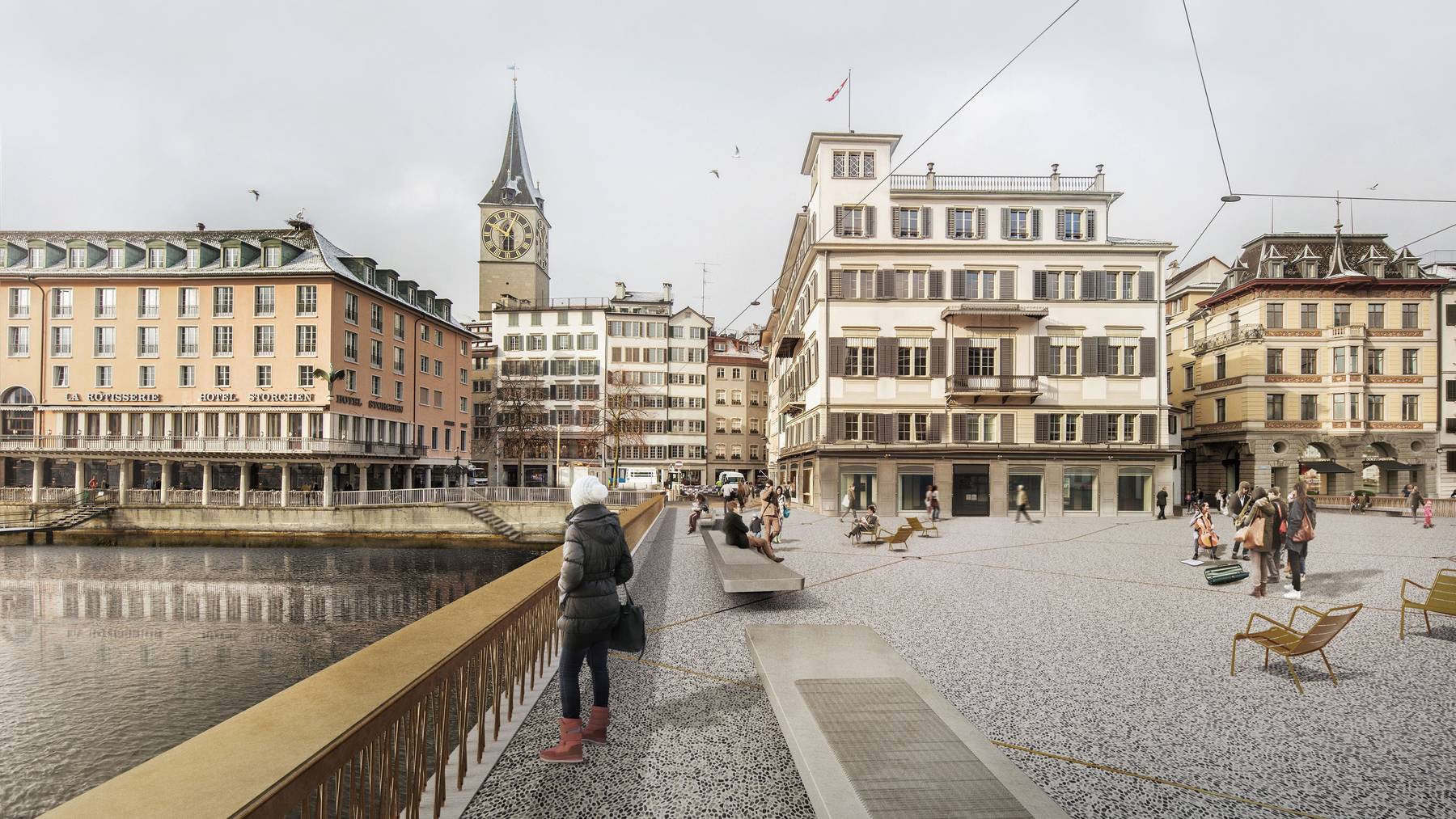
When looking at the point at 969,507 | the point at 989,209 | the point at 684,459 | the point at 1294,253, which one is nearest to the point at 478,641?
the point at 969,507

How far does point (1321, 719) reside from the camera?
674 cm

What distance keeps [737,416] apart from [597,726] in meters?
76.5

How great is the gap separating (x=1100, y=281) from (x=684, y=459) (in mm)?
48463

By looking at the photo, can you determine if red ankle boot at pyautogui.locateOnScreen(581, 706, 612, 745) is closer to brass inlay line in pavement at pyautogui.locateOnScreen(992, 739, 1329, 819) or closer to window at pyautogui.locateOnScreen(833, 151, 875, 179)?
brass inlay line in pavement at pyautogui.locateOnScreen(992, 739, 1329, 819)

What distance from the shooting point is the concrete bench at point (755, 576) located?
10930 millimetres

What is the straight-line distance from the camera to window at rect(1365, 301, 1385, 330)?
49.6 m

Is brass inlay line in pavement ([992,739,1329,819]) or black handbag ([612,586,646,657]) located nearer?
brass inlay line in pavement ([992,739,1329,819])

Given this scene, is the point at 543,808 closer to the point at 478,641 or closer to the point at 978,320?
the point at 478,641

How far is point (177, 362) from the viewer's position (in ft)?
171

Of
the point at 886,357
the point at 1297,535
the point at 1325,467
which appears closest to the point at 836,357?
the point at 886,357

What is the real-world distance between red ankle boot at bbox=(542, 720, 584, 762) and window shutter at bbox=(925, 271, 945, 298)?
1473 inches

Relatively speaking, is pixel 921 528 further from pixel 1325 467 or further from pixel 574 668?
pixel 1325 467

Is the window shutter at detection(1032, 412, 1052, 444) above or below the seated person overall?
above

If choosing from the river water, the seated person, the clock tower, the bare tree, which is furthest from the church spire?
the seated person
